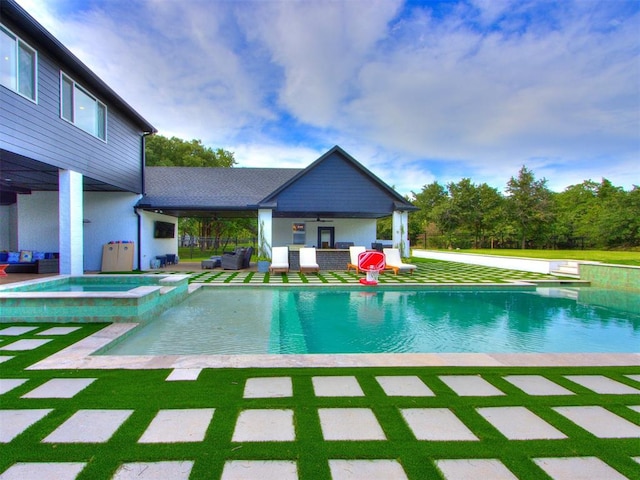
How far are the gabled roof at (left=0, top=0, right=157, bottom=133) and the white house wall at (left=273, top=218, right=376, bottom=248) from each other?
9678mm

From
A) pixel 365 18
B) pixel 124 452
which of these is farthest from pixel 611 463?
pixel 365 18

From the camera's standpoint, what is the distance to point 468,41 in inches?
454

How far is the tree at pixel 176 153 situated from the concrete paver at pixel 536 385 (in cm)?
2911

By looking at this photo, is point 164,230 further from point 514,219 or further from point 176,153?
point 514,219

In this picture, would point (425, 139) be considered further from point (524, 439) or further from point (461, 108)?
point (524, 439)

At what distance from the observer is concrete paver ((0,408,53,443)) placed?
2111 mm

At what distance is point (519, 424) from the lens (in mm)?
2332

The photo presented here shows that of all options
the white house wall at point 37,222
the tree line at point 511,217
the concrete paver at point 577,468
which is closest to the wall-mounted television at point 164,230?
the white house wall at point 37,222

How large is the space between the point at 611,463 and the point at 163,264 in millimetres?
15927

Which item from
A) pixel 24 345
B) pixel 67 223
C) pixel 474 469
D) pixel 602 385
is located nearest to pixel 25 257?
pixel 67 223

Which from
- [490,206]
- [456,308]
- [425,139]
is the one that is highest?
[425,139]

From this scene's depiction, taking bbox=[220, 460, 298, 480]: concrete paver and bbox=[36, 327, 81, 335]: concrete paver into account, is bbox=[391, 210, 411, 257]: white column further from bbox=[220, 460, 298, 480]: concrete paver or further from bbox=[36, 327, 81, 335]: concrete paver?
bbox=[220, 460, 298, 480]: concrete paver

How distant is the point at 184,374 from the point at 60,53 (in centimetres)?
920

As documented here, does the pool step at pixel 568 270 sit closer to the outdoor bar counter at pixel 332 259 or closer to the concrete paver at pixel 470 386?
the outdoor bar counter at pixel 332 259
